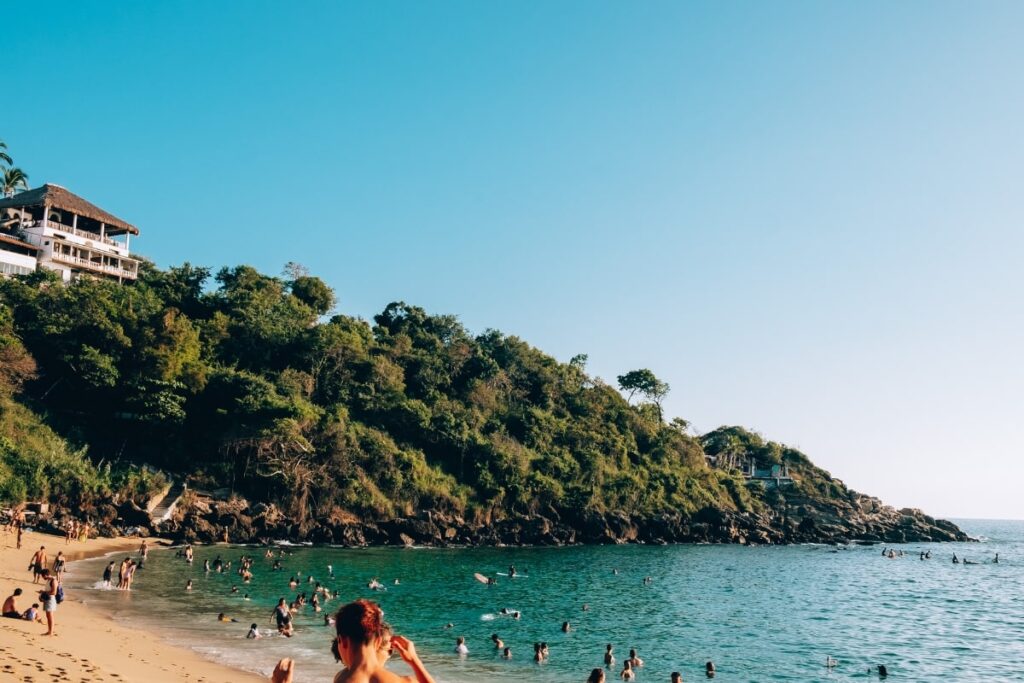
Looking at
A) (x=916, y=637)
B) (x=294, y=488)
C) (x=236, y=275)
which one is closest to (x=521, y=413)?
(x=294, y=488)

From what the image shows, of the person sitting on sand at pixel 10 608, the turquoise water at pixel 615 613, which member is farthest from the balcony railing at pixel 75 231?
the person sitting on sand at pixel 10 608

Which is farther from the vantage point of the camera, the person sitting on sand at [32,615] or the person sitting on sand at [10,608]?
the person sitting on sand at [10,608]

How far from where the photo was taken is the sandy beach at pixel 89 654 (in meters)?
17.5

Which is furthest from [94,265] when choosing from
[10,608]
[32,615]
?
[32,615]

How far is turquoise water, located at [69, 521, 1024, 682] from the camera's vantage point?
2805cm

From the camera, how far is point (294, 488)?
65.0 m

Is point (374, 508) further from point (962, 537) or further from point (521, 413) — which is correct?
point (962, 537)

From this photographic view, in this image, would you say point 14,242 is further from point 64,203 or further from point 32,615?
point 32,615

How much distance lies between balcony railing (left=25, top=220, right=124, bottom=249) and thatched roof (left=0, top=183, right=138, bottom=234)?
1.76 metres

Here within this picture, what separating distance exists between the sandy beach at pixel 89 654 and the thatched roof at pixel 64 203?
200 feet

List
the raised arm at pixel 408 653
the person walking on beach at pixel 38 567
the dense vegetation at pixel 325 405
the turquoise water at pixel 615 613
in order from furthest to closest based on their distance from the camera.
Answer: the dense vegetation at pixel 325 405 → the person walking on beach at pixel 38 567 → the turquoise water at pixel 615 613 → the raised arm at pixel 408 653

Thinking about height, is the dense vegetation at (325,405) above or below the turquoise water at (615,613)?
above

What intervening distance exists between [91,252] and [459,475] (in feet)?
160

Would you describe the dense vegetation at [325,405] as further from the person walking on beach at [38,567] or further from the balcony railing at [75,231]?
the person walking on beach at [38,567]
